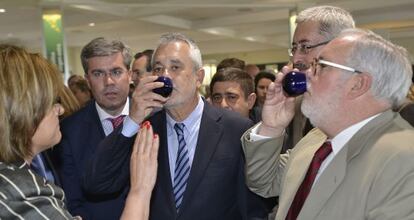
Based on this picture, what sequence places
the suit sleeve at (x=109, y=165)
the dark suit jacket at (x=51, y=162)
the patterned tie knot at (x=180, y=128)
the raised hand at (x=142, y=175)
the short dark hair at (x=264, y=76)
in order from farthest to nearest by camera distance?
the short dark hair at (x=264, y=76), the dark suit jacket at (x=51, y=162), the patterned tie knot at (x=180, y=128), the suit sleeve at (x=109, y=165), the raised hand at (x=142, y=175)

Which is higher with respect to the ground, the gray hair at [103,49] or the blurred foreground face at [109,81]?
the gray hair at [103,49]

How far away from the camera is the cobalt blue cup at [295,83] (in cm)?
173

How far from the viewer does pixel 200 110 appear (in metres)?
2.27

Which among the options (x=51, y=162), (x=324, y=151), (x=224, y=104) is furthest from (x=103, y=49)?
(x=324, y=151)

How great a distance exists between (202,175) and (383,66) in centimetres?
91

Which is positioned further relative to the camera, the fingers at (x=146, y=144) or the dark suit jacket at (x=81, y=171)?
the dark suit jacket at (x=81, y=171)

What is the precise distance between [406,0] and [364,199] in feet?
32.7

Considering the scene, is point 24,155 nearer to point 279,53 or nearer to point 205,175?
point 205,175

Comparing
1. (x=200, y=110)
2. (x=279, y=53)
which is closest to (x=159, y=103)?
(x=200, y=110)

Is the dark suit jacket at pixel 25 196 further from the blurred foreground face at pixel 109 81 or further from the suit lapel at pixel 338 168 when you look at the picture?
the blurred foreground face at pixel 109 81

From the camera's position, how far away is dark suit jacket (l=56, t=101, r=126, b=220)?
250cm

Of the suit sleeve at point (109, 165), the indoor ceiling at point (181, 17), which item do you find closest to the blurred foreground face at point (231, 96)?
the suit sleeve at point (109, 165)

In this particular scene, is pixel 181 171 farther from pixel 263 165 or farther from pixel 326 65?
pixel 326 65

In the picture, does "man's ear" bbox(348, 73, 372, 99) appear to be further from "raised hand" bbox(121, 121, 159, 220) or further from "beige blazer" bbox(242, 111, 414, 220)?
"raised hand" bbox(121, 121, 159, 220)
